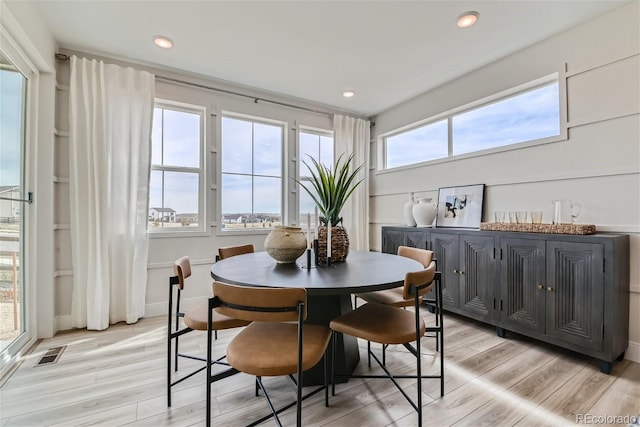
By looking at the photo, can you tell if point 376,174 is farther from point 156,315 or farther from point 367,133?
point 156,315

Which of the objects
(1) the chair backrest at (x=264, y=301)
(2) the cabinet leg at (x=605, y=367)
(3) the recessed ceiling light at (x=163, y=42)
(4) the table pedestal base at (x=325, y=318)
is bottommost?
(2) the cabinet leg at (x=605, y=367)

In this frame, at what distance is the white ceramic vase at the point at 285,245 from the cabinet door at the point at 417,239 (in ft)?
5.85

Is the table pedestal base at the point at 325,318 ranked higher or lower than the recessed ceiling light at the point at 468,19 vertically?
lower

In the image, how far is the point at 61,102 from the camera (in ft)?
8.66

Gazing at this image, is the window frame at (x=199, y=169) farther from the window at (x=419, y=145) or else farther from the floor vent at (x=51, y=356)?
the window at (x=419, y=145)

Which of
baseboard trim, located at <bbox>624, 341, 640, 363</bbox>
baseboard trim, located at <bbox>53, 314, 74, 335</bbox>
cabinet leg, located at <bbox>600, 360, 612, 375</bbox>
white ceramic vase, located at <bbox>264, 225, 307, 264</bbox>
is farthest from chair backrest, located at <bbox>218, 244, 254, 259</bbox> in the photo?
baseboard trim, located at <bbox>624, 341, 640, 363</bbox>

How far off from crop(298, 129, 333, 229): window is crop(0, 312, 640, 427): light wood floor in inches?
81.9

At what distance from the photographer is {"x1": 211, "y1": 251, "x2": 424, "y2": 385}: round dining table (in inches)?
52.8

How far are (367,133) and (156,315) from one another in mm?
3631

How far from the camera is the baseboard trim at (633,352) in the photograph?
2.04 meters

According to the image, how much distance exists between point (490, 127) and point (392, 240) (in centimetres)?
163

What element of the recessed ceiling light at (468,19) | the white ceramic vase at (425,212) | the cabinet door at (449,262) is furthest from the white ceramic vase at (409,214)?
the recessed ceiling light at (468,19)

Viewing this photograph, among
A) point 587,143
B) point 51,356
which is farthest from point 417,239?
point 51,356

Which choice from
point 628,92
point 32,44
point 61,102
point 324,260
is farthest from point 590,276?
point 61,102
